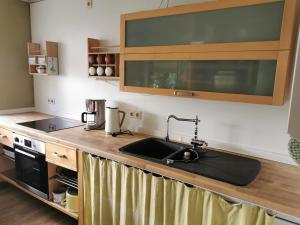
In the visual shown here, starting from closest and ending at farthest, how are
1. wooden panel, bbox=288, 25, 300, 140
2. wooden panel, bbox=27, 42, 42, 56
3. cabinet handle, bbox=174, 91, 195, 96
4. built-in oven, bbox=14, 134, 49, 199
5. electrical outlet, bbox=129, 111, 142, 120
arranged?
wooden panel, bbox=288, 25, 300, 140 → cabinet handle, bbox=174, 91, 195, 96 → built-in oven, bbox=14, 134, 49, 199 → electrical outlet, bbox=129, 111, 142, 120 → wooden panel, bbox=27, 42, 42, 56

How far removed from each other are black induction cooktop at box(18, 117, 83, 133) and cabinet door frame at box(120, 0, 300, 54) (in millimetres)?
1103

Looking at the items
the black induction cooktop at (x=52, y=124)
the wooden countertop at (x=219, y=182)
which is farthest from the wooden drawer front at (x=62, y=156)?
the black induction cooktop at (x=52, y=124)

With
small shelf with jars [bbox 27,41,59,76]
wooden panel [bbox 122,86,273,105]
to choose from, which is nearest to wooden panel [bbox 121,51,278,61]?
wooden panel [bbox 122,86,273,105]

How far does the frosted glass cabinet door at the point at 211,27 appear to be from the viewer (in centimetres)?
126

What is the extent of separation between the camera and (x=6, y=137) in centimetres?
244

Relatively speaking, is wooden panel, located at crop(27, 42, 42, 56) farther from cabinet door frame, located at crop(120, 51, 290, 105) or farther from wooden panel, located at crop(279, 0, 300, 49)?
wooden panel, located at crop(279, 0, 300, 49)

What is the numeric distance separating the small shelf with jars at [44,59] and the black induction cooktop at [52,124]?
571mm

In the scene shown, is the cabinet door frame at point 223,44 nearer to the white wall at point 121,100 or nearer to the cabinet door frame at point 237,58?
the cabinet door frame at point 237,58

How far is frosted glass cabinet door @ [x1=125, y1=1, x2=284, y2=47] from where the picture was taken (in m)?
1.26

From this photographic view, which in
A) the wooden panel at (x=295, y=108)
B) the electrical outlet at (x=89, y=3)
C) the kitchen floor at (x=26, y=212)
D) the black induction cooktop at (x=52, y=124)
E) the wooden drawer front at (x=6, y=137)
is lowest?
the kitchen floor at (x=26, y=212)

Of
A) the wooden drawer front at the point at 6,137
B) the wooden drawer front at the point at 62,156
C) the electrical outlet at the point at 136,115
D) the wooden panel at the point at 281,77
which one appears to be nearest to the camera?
the wooden panel at the point at 281,77

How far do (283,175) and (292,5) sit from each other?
0.95 meters

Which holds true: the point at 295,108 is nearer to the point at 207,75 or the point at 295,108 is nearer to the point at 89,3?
the point at 207,75

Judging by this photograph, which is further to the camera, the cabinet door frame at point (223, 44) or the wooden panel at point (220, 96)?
the wooden panel at point (220, 96)
